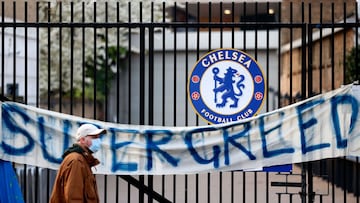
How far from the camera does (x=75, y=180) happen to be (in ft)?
22.3

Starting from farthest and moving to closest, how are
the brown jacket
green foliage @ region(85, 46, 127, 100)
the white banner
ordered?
1. green foliage @ region(85, 46, 127, 100)
2. the white banner
3. the brown jacket

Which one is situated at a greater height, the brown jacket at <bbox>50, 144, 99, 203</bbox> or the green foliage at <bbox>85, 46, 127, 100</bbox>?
the green foliage at <bbox>85, 46, 127, 100</bbox>

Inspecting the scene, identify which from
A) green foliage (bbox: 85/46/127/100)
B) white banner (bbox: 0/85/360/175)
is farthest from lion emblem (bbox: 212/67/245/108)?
green foliage (bbox: 85/46/127/100)

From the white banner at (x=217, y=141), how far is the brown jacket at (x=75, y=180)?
1383 mm

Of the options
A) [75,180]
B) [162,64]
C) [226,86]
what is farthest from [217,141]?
[75,180]

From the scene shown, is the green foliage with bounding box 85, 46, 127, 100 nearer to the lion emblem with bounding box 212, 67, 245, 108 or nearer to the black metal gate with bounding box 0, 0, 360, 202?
the black metal gate with bounding box 0, 0, 360, 202

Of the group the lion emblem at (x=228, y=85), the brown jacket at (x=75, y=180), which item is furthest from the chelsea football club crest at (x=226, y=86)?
the brown jacket at (x=75, y=180)

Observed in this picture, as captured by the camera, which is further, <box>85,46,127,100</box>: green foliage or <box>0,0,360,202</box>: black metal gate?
<box>85,46,127,100</box>: green foliage

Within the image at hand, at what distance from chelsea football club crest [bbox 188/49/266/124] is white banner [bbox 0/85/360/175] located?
214 mm

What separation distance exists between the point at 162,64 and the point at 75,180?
10.8 ft

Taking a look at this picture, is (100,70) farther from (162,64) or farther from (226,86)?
(226,86)

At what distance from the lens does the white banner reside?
8.33 m

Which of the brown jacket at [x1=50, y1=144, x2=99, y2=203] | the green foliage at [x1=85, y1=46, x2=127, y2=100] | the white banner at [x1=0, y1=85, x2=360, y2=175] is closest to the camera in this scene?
the brown jacket at [x1=50, y1=144, x2=99, y2=203]

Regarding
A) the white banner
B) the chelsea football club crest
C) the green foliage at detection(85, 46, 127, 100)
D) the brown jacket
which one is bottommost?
the brown jacket
